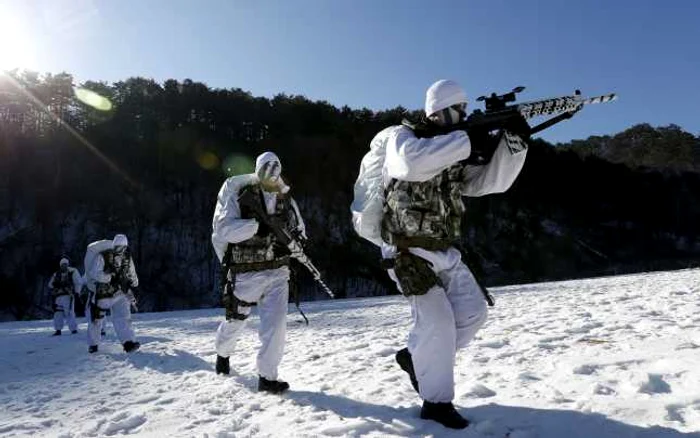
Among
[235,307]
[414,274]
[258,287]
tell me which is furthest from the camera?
[235,307]

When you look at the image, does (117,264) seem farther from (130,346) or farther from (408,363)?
(408,363)

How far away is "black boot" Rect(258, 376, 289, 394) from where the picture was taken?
4395 mm

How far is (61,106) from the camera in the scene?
39.2 meters

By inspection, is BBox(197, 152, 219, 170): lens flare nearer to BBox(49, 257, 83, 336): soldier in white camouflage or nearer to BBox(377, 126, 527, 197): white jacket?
BBox(49, 257, 83, 336): soldier in white camouflage

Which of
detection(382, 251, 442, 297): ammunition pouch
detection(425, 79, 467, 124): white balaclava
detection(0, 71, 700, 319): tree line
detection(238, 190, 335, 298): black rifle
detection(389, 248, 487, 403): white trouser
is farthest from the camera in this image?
detection(0, 71, 700, 319): tree line

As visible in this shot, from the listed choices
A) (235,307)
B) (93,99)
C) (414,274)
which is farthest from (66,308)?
(93,99)

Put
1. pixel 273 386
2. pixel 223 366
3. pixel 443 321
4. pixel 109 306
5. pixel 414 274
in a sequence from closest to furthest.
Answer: pixel 443 321 < pixel 414 274 < pixel 273 386 < pixel 223 366 < pixel 109 306

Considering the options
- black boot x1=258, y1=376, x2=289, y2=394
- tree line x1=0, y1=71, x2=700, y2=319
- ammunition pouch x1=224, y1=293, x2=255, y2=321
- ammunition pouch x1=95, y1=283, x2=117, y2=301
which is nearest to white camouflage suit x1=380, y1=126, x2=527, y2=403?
black boot x1=258, y1=376, x2=289, y2=394

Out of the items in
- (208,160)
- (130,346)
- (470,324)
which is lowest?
(130,346)

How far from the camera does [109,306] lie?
350 inches

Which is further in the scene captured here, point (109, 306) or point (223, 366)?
point (109, 306)

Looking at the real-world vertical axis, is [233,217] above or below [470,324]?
above

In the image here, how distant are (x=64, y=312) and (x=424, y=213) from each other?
1315 centimetres

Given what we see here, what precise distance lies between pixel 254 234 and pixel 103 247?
6.00m
